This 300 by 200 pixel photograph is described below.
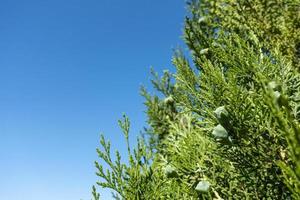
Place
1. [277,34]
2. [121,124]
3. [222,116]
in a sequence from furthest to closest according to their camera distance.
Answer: [277,34] → [121,124] → [222,116]

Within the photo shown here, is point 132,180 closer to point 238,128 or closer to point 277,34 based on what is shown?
point 238,128

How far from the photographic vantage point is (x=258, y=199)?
377 centimetres

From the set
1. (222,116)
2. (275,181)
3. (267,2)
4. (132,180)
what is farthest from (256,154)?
(267,2)

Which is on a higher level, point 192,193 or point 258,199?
point 192,193

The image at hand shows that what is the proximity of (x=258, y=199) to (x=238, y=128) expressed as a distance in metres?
0.82

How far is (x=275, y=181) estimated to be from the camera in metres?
3.84

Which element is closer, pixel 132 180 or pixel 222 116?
pixel 222 116

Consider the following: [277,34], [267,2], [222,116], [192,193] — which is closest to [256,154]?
[222,116]

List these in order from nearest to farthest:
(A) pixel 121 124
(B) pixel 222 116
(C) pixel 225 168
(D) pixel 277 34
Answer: (B) pixel 222 116 → (C) pixel 225 168 → (A) pixel 121 124 → (D) pixel 277 34

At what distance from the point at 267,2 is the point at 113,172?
16.2 feet

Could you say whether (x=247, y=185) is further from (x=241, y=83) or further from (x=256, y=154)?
(x=241, y=83)

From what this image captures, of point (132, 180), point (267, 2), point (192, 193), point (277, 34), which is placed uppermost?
point (267, 2)

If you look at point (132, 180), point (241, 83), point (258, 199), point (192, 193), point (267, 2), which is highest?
point (267, 2)

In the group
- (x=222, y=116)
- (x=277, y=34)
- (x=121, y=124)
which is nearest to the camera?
(x=222, y=116)
